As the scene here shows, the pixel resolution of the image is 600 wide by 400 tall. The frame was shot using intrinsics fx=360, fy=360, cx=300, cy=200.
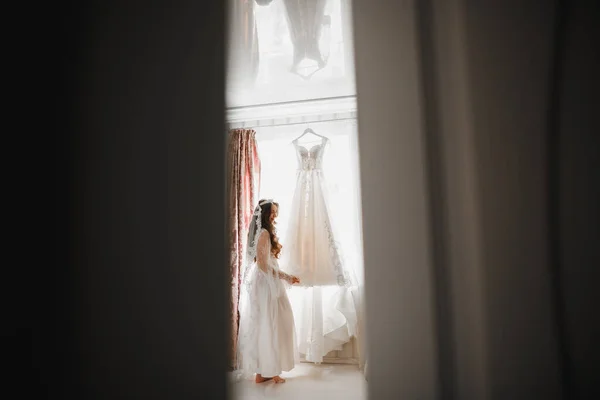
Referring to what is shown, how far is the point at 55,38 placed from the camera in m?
0.16

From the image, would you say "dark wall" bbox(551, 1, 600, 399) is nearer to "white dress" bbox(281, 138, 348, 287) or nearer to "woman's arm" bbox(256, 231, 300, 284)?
"woman's arm" bbox(256, 231, 300, 284)

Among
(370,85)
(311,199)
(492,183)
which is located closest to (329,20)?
(370,85)

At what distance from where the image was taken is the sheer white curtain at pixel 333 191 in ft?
9.46

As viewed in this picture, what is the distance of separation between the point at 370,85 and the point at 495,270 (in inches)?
9.1

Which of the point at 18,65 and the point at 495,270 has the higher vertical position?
the point at 18,65

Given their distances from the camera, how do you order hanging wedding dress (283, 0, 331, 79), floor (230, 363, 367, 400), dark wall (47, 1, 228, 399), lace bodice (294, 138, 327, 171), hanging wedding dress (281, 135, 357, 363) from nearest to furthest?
dark wall (47, 1, 228, 399)
hanging wedding dress (283, 0, 331, 79)
floor (230, 363, 367, 400)
hanging wedding dress (281, 135, 357, 363)
lace bodice (294, 138, 327, 171)

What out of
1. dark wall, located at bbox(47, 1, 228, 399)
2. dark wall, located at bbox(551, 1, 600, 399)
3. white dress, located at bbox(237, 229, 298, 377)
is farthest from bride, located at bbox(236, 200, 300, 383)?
dark wall, located at bbox(47, 1, 228, 399)

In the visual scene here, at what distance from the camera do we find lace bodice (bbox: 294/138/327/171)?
312 centimetres

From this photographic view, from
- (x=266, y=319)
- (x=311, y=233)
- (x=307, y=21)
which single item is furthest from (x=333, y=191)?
(x=307, y=21)

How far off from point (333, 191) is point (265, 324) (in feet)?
4.36

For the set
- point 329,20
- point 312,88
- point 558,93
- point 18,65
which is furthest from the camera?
point 312,88

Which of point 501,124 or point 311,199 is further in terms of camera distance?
point 311,199

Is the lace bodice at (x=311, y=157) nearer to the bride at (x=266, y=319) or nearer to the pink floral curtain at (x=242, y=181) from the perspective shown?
the pink floral curtain at (x=242, y=181)

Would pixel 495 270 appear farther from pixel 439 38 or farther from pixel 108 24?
pixel 108 24
